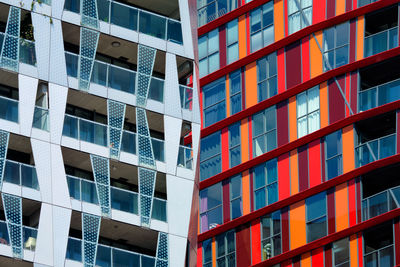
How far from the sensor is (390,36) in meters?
77.8

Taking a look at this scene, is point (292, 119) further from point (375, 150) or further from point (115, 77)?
point (115, 77)

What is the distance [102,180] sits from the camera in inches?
2559

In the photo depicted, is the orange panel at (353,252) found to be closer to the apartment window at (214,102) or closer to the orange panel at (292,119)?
the orange panel at (292,119)

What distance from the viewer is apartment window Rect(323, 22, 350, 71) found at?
7831cm

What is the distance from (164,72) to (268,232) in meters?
11.5

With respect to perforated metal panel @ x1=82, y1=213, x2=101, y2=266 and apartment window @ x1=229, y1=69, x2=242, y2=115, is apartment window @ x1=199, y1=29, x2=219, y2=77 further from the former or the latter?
perforated metal panel @ x1=82, y1=213, x2=101, y2=266

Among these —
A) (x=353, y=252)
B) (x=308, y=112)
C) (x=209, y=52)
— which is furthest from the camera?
(x=209, y=52)

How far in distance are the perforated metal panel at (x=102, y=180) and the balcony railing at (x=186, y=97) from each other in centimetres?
529

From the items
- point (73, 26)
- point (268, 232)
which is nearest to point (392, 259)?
point (268, 232)

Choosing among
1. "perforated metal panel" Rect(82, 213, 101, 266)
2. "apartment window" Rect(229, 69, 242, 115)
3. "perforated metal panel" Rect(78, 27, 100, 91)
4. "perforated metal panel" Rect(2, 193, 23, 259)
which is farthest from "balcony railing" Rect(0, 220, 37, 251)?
"apartment window" Rect(229, 69, 242, 115)

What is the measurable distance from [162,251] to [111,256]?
8.28ft

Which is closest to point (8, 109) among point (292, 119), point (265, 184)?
point (265, 184)

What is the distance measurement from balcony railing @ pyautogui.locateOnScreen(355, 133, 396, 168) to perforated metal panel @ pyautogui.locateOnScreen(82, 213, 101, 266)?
17061 mm

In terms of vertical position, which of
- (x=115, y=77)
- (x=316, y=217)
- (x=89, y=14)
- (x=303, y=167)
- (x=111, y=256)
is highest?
(x=89, y=14)
